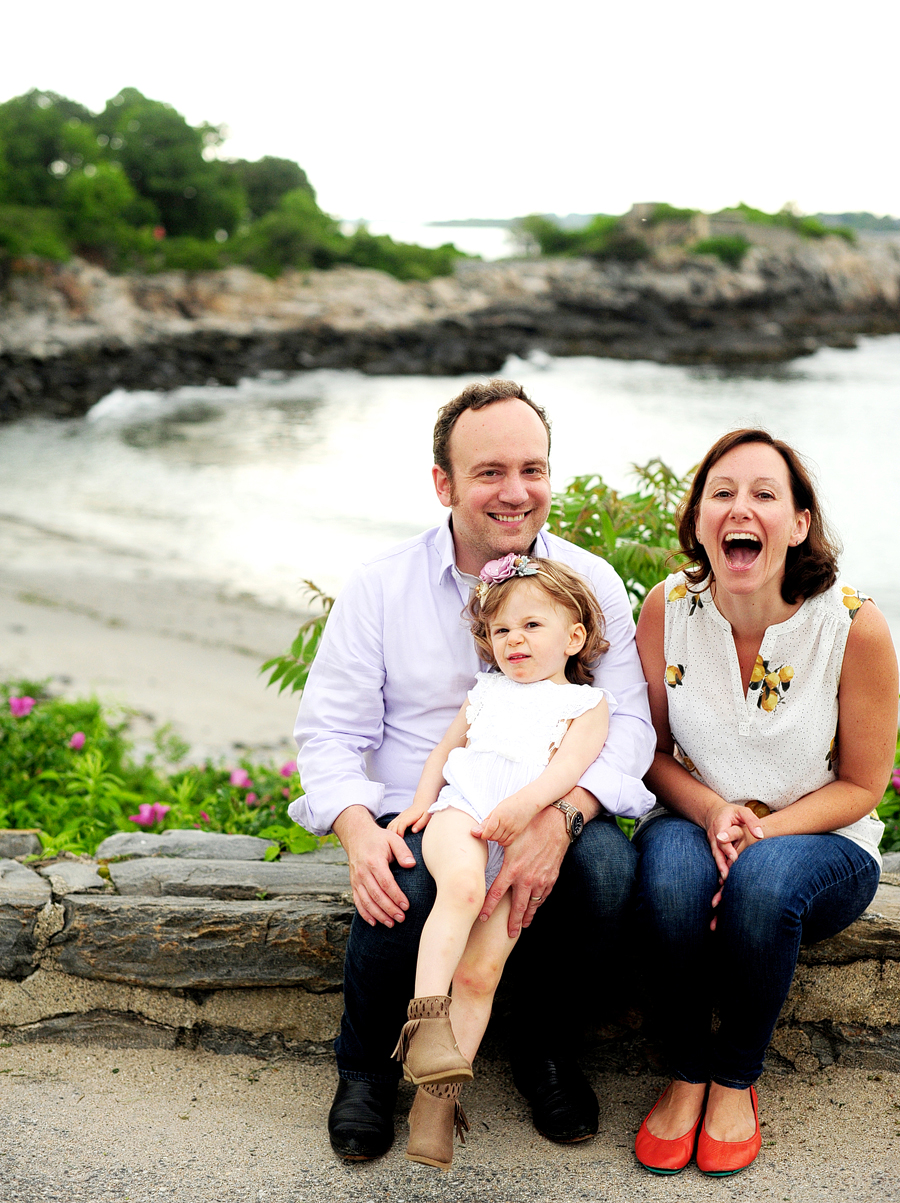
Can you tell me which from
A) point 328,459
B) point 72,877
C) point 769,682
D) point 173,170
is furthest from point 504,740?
point 173,170

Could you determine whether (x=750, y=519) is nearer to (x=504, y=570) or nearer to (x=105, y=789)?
(x=504, y=570)

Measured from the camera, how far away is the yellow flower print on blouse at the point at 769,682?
252 cm

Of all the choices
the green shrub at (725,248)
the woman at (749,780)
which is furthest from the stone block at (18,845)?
the green shrub at (725,248)

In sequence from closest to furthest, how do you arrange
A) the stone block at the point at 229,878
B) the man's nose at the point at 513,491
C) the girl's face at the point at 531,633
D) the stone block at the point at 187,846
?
the girl's face at the point at 531,633 → the man's nose at the point at 513,491 → the stone block at the point at 229,878 → the stone block at the point at 187,846

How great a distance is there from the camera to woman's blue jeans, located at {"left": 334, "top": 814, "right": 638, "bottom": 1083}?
2361 mm

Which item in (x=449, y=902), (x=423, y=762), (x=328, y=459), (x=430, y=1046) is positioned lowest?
(x=328, y=459)

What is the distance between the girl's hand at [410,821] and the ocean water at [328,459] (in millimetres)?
1876

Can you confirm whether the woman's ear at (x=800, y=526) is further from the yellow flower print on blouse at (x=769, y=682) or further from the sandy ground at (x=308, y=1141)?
the sandy ground at (x=308, y=1141)

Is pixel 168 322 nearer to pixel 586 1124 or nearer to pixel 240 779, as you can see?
pixel 240 779

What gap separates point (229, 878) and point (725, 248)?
5560 centimetres

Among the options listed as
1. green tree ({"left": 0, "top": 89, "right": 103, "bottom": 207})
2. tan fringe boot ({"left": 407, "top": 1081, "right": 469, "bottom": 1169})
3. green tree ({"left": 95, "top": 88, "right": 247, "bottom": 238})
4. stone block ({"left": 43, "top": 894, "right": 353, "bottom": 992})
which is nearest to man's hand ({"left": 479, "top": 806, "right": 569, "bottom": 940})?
tan fringe boot ({"left": 407, "top": 1081, "right": 469, "bottom": 1169})

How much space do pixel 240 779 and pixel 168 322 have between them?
33.1 meters

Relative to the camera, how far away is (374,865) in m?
2.41

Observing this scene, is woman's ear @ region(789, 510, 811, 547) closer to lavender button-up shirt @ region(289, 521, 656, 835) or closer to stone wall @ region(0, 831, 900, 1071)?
lavender button-up shirt @ region(289, 521, 656, 835)
